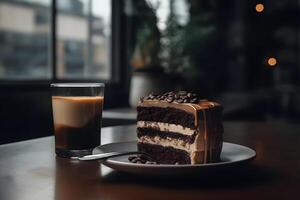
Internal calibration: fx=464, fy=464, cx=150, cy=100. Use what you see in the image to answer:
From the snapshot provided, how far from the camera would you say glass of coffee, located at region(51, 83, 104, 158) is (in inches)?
42.9

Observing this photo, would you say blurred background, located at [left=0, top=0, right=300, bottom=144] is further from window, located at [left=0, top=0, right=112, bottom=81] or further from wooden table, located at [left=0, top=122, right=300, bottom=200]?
wooden table, located at [left=0, top=122, right=300, bottom=200]

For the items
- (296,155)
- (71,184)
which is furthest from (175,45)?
(71,184)

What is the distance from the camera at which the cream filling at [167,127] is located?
38.5 inches

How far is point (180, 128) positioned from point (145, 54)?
2184 millimetres

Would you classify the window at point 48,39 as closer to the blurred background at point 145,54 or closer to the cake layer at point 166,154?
the blurred background at point 145,54

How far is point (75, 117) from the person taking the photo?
1.09m

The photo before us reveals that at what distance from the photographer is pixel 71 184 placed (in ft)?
2.75

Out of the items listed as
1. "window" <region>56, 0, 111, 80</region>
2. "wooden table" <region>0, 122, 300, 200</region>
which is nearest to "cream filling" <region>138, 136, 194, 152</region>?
"wooden table" <region>0, 122, 300, 200</region>

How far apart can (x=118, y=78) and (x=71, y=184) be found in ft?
9.66

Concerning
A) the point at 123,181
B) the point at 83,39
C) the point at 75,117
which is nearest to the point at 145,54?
the point at 83,39

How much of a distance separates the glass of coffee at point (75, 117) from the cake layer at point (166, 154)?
13cm

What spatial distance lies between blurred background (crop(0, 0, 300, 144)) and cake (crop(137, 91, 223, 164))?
3.18 ft

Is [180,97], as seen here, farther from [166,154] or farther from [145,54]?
[145,54]

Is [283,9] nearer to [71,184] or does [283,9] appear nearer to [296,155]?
[296,155]
